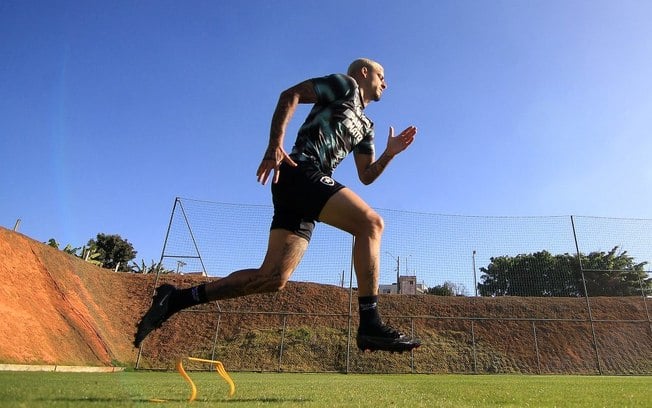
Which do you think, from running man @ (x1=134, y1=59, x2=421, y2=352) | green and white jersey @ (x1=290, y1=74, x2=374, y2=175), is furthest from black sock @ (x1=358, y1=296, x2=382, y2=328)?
green and white jersey @ (x1=290, y1=74, x2=374, y2=175)

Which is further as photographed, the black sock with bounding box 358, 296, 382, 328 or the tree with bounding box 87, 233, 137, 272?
the tree with bounding box 87, 233, 137, 272

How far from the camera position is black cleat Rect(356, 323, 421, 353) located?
9.68ft

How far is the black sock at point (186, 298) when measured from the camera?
3.38 metres

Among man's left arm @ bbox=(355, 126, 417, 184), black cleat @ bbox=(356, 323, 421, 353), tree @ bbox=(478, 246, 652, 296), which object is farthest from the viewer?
tree @ bbox=(478, 246, 652, 296)

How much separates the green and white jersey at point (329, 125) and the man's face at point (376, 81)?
255mm

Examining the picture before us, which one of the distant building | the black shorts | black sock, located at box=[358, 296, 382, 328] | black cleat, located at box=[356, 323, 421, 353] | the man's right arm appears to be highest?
the distant building

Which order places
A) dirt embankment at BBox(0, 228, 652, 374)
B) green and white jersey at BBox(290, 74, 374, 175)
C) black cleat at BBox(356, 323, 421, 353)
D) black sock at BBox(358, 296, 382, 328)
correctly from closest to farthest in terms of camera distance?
black cleat at BBox(356, 323, 421, 353)
black sock at BBox(358, 296, 382, 328)
green and white jersey at BBox(290, 74, 374, 175)
dirt embankment at BBox(0, 228, 652, 374)

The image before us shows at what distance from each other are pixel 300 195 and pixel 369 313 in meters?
0.97

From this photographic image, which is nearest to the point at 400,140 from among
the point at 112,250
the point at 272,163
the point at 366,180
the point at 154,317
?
the point at 366,180

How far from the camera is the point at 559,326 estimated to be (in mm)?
20766

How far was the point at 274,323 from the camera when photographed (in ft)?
65.9

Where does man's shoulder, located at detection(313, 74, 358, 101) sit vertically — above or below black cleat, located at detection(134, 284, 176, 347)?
above

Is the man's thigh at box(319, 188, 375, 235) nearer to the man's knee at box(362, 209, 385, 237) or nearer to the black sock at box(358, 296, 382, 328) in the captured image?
the man's knee at box(362, 209, 385, 237)

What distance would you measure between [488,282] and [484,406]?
17.8 m
